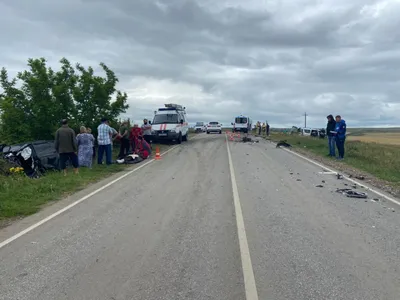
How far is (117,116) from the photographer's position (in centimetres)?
2183

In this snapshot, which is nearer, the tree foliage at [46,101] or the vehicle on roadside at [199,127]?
the tree foliage at [46,101]

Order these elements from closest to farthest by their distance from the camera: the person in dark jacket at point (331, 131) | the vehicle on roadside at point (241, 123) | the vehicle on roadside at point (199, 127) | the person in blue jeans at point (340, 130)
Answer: the person in blue jeans at point (340, 130), the person in dark jacket at point (331, 131), the vehicle on roadside at point (241, 123), the vehicle on roadside at point (199, 127)

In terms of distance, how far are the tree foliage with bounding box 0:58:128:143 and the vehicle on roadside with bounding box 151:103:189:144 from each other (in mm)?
8397

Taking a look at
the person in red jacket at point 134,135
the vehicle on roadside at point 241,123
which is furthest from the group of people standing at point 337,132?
the vehicle on roadside at point 241,123

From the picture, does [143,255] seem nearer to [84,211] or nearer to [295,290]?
[295,290]

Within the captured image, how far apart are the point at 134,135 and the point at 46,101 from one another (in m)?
4.16

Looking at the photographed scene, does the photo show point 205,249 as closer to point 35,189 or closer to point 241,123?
point 35,189

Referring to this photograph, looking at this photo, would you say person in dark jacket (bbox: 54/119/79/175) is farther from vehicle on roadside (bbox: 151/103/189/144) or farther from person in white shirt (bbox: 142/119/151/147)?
vehicle on roadside (bbox: 151/103/189/144)

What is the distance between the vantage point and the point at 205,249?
227 inches

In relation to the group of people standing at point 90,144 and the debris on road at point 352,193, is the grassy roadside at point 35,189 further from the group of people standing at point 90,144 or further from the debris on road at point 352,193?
the debris on road at point 352,193

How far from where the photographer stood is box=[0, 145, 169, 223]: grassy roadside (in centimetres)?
853

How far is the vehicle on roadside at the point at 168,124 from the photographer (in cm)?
2873

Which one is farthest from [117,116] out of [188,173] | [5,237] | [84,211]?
[5,237]

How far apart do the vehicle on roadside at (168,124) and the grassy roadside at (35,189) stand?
14.3m
